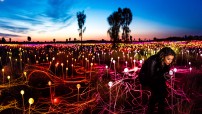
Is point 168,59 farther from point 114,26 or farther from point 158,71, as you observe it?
point 114,26

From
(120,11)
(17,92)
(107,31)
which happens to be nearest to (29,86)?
(17,92)

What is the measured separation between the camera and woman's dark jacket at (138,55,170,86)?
5250mm

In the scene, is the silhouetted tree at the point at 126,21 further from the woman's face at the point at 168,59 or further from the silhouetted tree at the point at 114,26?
the woman's face at the point at 168,59

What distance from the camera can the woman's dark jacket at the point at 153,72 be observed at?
5.25m

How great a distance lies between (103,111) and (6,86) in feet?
12.7

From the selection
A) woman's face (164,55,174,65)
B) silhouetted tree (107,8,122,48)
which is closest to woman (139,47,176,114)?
woman's face (164,55,174,65)

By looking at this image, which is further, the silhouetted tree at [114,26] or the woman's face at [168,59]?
the silhouetted tree at [114,26]

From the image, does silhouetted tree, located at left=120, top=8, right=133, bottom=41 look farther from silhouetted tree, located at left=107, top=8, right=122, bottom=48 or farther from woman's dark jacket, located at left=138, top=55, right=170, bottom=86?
woman's dark jacket, located at left=138, top=55, right=170, bottom=86

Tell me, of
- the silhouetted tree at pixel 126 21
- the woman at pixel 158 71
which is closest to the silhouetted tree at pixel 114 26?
the silhouetted tree at pixel 126 21

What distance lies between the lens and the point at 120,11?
3488cm

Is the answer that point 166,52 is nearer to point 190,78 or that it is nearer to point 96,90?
point 96,90

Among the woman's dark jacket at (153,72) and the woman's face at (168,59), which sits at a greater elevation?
the woman's face at (168,59)

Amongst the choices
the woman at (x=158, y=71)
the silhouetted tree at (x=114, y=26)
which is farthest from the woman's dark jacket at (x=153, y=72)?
the silhouetted tree at (x=114, y=26)

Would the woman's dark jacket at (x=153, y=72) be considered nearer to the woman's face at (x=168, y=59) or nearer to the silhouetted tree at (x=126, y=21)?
the woman's face at (x=168, y=59)
